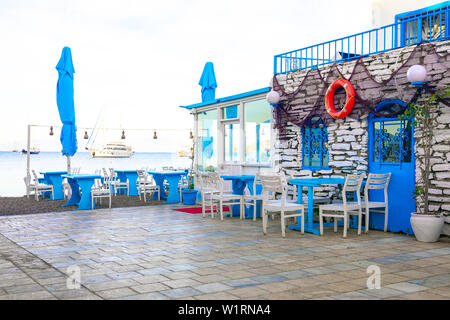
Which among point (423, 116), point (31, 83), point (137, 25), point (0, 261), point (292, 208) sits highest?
point (137, 25)

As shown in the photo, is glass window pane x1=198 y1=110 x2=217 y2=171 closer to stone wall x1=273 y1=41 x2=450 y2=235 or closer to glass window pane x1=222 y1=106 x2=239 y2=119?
glass window pane x1=222 y1=106 x2=239 y2=119

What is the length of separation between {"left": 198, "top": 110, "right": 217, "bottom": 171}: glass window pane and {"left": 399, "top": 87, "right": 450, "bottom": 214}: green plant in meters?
5.82

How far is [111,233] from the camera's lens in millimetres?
6922

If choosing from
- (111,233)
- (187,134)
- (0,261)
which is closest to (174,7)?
(187,134)

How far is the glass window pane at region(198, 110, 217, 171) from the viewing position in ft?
38.1

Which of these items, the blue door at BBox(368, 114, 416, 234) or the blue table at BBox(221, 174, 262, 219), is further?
the blue table at BBox(221, 174, 262, 219)

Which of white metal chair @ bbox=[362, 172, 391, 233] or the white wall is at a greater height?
the white wall

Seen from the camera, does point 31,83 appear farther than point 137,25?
Yes

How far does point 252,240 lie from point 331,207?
1.29 m

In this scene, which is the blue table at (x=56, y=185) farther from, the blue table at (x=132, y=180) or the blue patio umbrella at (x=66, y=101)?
the blue table at (x=132, y=180)

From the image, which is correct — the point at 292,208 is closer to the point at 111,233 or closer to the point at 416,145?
the point at 416,145

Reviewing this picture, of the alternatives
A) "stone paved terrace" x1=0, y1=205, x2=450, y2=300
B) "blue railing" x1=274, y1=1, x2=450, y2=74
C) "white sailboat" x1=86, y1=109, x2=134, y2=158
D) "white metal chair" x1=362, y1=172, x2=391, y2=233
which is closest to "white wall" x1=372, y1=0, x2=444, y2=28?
"blue railing" x1=274, y1=1, x2=450, y2=74

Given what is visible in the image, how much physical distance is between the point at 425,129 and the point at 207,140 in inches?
253

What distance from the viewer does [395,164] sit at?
6984 mm
